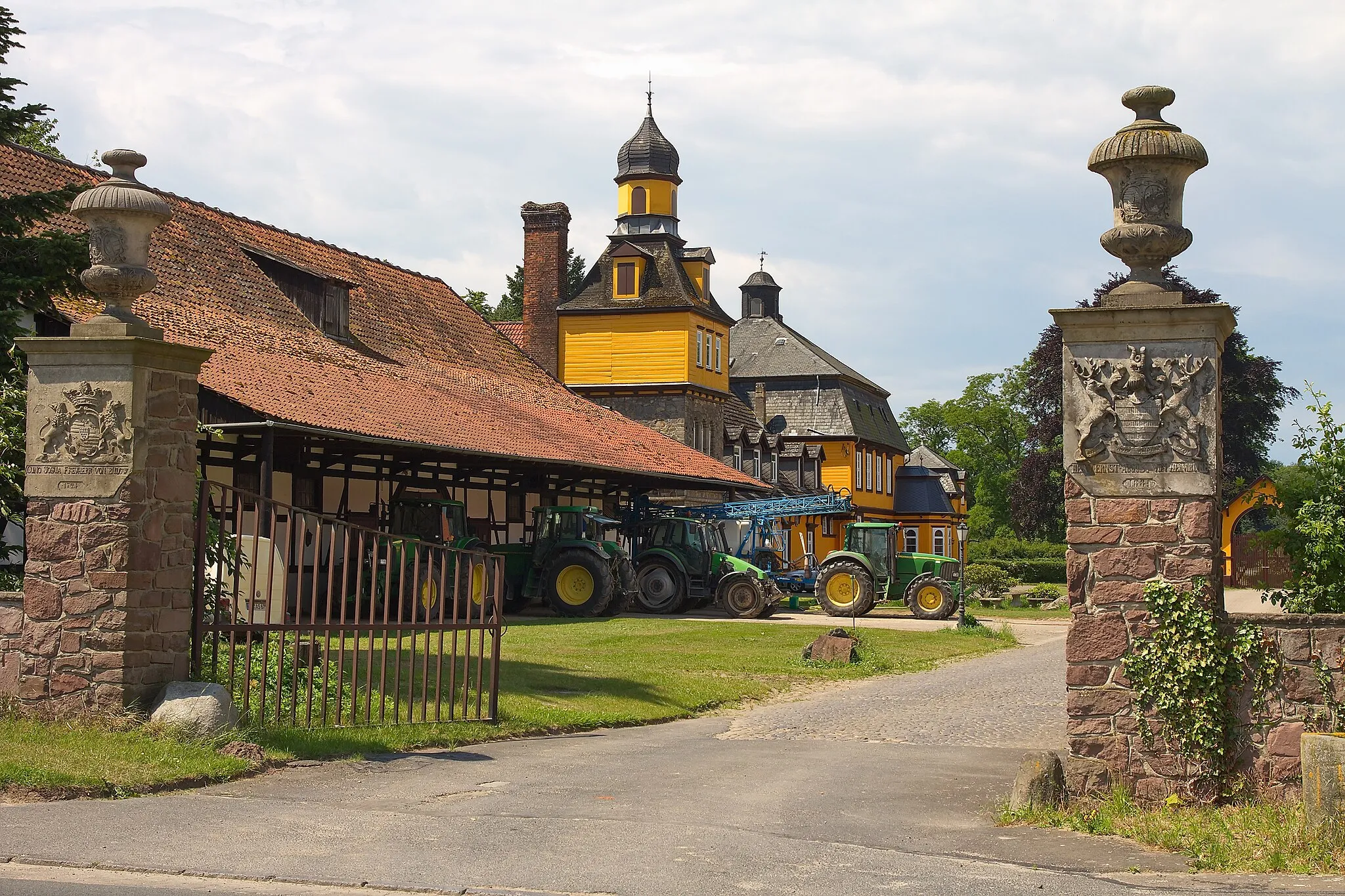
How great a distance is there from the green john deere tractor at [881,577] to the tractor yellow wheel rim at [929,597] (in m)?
0.01

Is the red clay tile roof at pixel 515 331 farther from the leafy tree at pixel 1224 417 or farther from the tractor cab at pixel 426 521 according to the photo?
the tractor cab at pixel 426 521

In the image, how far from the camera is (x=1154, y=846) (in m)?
8.04

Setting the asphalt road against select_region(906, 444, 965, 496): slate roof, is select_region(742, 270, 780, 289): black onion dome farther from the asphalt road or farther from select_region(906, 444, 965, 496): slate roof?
the asphalt road

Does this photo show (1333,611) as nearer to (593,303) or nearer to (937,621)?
(937,621)

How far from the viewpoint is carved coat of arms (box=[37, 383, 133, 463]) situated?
10.3m

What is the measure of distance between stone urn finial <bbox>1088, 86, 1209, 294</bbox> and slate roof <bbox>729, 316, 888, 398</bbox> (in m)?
57.0

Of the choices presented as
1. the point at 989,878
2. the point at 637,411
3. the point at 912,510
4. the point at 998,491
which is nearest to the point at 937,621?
the point at 637,411

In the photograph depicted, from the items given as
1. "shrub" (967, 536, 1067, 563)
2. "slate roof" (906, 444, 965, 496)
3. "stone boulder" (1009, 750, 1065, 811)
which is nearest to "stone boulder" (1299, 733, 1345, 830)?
"stone boulder" (1009, 750, 1065, 811)

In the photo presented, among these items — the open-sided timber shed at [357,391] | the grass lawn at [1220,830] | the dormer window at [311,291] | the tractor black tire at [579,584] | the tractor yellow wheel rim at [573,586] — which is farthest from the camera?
the dormer window at [311,291]

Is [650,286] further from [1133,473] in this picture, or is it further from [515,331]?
[1133,473]

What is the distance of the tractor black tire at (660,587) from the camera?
102ft

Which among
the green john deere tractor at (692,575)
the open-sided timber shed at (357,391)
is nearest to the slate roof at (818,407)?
the open-sided timber shed at (357,391)

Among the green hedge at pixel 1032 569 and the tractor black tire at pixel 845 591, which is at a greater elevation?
the green hedge at pixel 1032 569

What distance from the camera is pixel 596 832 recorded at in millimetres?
8219
